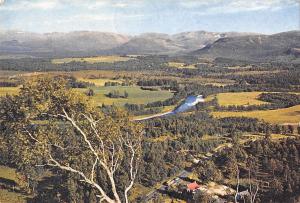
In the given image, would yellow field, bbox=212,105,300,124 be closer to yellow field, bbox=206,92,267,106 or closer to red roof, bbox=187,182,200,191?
yellow field, bbox=206,92,267,106

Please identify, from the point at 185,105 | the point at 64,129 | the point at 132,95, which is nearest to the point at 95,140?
the point at 64,129

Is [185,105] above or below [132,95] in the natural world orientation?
below

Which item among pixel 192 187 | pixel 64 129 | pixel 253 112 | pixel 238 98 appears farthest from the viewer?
pixel 238 98

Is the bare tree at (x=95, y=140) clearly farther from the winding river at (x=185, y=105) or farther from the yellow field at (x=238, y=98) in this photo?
the yellow field at (x=238, y=98)

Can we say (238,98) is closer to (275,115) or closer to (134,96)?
(275,115)

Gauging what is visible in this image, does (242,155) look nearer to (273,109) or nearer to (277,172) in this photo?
(277,172)

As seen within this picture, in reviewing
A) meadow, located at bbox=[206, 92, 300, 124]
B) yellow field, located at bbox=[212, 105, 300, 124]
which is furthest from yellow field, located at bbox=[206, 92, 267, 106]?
yellow field, located at bbox=[212, 105, 300, 124]
